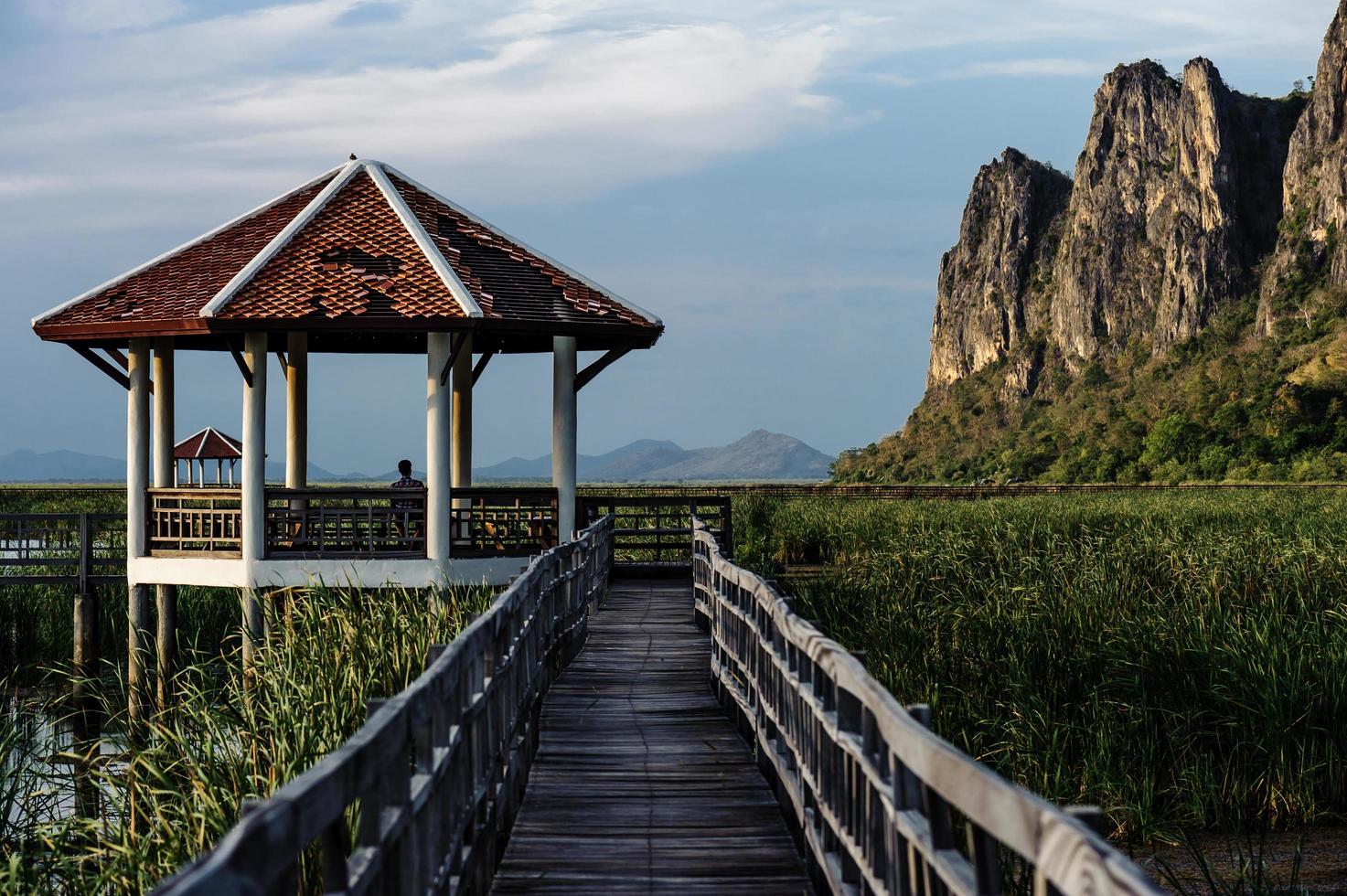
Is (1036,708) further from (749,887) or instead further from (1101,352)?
(1101,352)

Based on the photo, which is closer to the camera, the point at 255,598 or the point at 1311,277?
the point at 255,598

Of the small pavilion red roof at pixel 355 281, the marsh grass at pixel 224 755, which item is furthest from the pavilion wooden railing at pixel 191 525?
the marsh grass at pixel 224 755

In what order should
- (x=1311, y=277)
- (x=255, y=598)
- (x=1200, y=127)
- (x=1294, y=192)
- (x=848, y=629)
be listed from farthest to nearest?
1. (x=1200, y=127)
2. (x=1294, y=192)
3. (x=1311, y=277)
4. (x=255, y=598)
5. (x=848, y=629)

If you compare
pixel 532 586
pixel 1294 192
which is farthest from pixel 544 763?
pixel 1294 192

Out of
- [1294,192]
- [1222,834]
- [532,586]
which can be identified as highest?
[1294,192]

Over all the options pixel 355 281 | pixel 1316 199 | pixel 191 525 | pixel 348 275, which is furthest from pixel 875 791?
pixel 1316 199

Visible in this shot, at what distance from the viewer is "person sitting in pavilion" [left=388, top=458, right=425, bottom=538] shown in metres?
15.5

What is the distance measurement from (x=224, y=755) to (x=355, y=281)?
869 centimetres

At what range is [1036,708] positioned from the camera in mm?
8797

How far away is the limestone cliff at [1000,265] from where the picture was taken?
12588 cm

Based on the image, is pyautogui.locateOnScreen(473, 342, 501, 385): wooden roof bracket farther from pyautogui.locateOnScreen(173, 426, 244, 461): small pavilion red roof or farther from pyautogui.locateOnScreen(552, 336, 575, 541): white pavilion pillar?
pyautogui.locateOnScreen(173, 426, 244, 461): small pavilion red roof

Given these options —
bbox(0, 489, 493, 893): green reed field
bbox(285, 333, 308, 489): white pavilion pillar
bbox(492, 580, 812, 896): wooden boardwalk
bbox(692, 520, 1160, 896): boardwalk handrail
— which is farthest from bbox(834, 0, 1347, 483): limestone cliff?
bbox(692, 520, 1160, 896): boardwalk handrail

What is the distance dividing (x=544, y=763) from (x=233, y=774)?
1.89 meters

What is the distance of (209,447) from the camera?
27.7m
